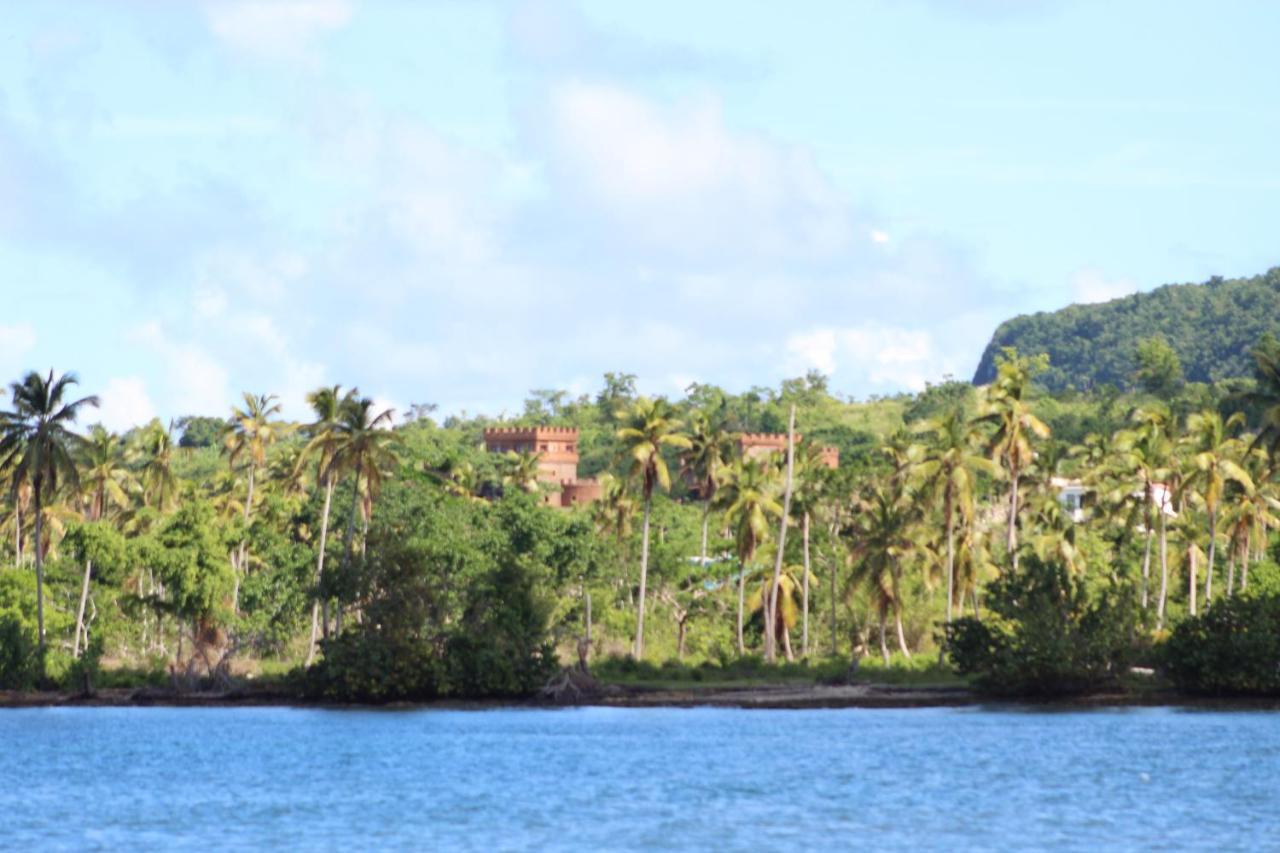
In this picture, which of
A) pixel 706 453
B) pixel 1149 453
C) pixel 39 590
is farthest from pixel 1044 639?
pixel 39 590

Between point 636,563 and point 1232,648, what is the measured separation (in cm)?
3296

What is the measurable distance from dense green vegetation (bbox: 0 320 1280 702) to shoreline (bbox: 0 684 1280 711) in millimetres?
722

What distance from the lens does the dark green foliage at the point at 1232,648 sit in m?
66.5

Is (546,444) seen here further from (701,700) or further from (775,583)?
(701,700)

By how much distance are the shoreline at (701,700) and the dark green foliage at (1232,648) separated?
82cm

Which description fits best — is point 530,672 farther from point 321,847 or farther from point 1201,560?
point 1201,560

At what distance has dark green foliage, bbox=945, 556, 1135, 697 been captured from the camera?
68.5m

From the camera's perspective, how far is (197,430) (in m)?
196

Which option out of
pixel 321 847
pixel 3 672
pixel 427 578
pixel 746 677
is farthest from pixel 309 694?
pixel 321 847

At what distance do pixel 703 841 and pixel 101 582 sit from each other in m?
49.7

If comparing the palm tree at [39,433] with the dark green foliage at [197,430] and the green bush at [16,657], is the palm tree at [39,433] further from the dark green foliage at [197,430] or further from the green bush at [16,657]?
the dark green foliage at [197,430]

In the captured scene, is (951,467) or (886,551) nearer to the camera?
(951,467)

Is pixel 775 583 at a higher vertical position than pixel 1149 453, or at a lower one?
lower

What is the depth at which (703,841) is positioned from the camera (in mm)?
37875
